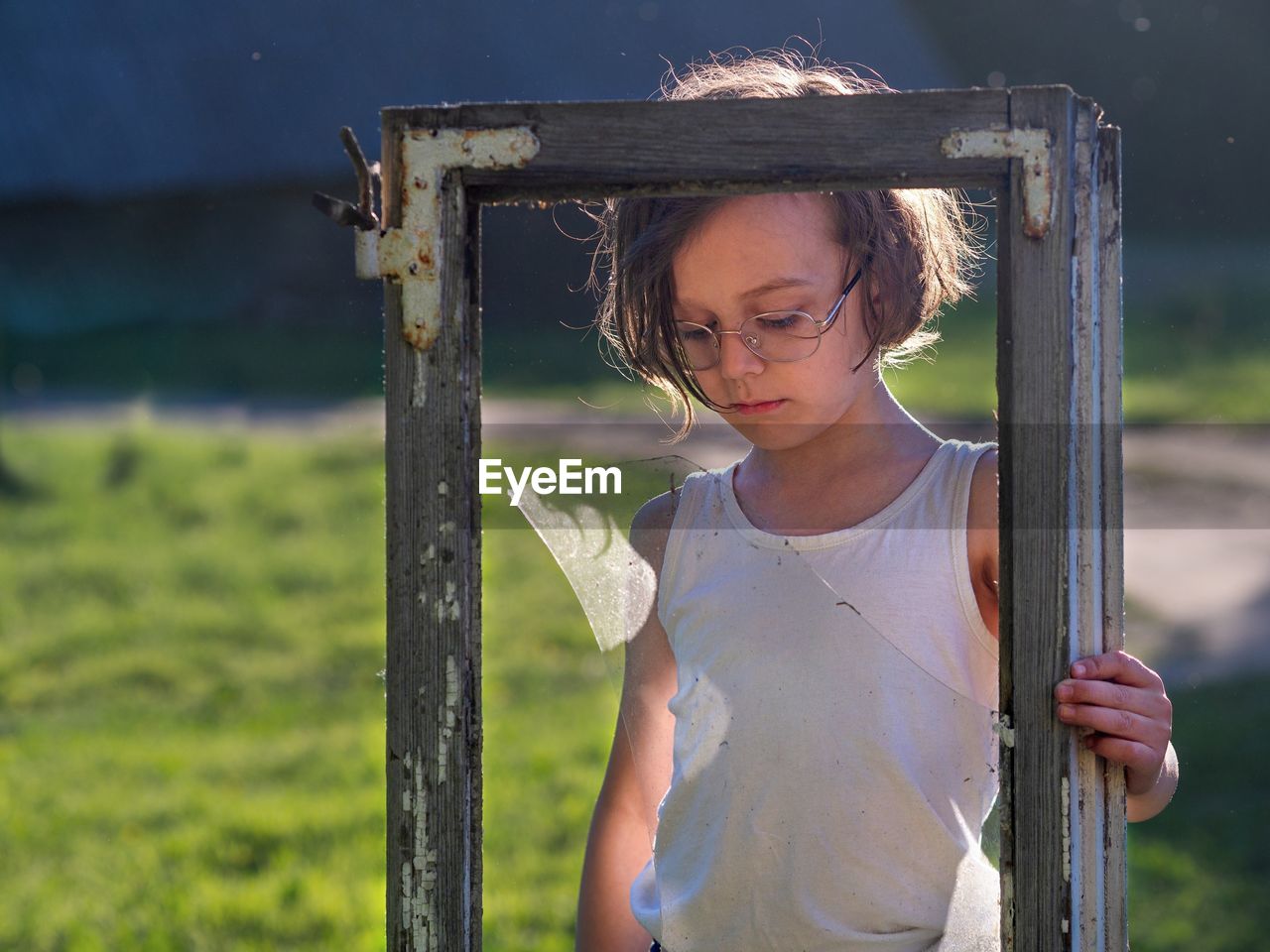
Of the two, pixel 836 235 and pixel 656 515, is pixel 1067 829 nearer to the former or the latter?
pixel 656 515

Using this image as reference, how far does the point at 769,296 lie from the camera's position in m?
1.34

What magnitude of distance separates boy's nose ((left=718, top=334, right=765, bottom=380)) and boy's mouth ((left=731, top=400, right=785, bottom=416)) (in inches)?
1.7

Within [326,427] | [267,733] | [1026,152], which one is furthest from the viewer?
[326,427]

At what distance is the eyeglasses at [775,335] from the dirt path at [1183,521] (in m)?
2.10

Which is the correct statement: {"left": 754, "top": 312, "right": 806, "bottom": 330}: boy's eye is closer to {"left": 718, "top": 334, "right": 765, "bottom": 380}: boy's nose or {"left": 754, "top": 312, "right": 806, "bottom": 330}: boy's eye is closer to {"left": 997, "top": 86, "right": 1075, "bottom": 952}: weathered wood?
{"left": 718, "top": 334, "right": 765, "bottom": 380}: boy's nose

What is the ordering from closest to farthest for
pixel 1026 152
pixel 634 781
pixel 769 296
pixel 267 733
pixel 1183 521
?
pixel 1026 152 < pixel 769 296 < pixel 634 781 < pixel 267 733 < pixel 1183 521

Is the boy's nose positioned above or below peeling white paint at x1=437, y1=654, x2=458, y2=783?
above

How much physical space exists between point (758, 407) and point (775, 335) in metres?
0.08

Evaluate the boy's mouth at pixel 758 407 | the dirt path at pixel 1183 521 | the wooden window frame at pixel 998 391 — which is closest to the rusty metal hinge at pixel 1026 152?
the wooden window frame at pixel 998 391

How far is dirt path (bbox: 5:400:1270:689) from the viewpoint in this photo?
184 inches

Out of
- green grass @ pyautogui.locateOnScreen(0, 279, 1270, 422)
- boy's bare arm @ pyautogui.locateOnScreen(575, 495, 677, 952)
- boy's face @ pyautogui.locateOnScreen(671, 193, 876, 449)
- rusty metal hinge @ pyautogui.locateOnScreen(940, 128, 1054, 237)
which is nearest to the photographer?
rusty metal hinge @ pyautogui.locateOnScreen(940, 128, 1054, 237)

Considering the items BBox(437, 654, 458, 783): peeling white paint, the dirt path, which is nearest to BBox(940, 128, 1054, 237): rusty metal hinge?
BBox(437, 654, 458, 783): peeling white paint

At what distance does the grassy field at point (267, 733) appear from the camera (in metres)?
3.13

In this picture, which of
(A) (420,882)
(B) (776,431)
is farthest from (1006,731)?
(A) (420,882)
